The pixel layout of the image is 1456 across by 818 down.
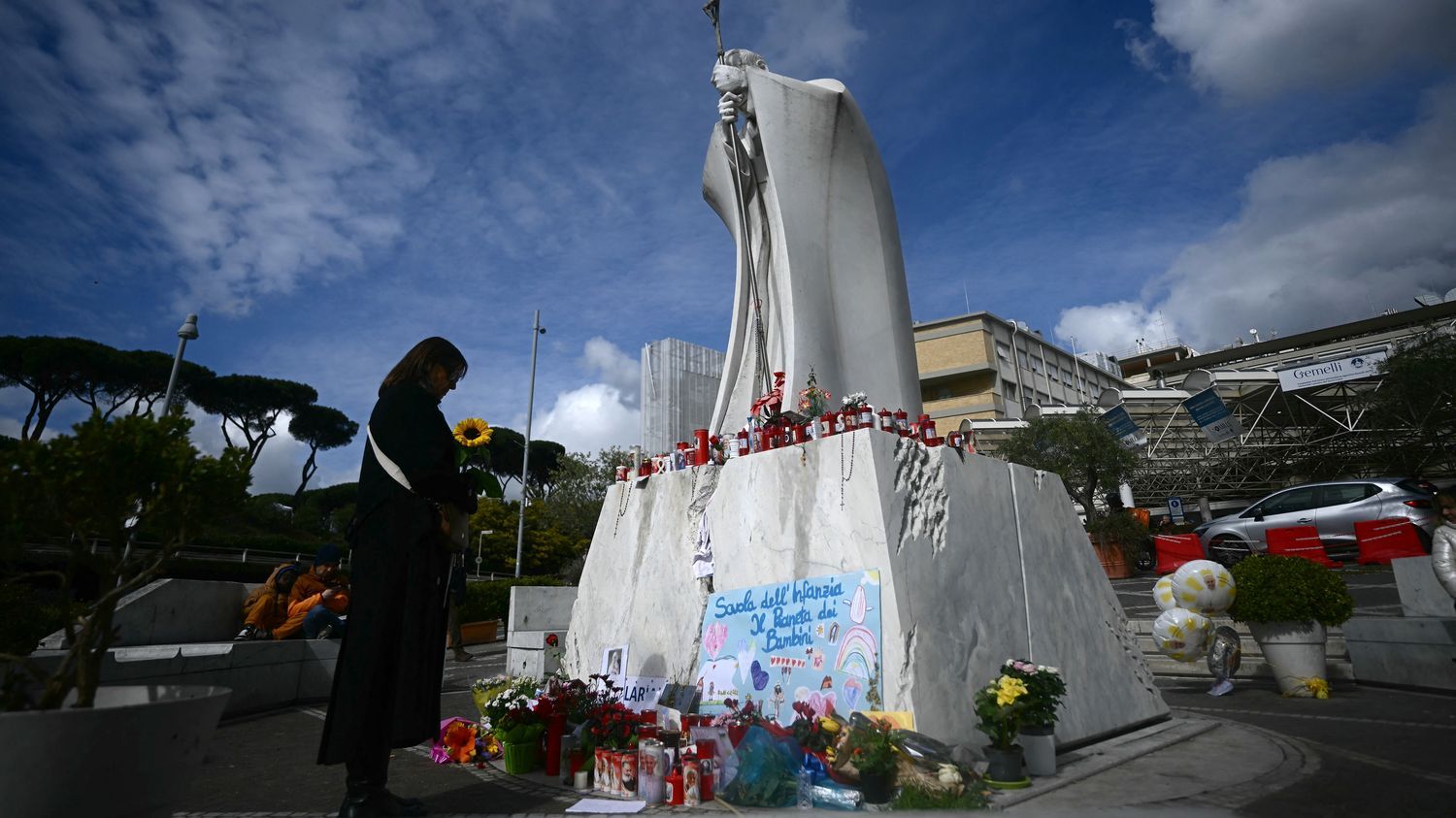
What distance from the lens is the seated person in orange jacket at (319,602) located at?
7957mm

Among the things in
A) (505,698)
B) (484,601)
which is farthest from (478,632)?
(505,698)

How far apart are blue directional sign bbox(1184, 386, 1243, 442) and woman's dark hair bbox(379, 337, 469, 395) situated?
29101mm

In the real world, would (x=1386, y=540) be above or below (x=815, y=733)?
above

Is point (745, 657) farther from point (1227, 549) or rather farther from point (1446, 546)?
point (1227, 549)

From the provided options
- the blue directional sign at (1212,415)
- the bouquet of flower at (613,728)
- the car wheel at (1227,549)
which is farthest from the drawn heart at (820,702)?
the blue directional sign at (1212,415)

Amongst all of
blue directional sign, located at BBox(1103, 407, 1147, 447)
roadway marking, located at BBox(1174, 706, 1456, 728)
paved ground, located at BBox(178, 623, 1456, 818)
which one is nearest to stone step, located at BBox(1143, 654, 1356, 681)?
roadway marking, located at BBox(1174, 706, 1456, 728)

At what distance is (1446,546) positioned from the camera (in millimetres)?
6055

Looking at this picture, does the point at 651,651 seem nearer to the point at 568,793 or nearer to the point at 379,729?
the point at 568,793

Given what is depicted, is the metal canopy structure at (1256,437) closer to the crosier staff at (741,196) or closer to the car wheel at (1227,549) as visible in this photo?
the car wheel at (1227,549)

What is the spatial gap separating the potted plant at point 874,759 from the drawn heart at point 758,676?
1.26m

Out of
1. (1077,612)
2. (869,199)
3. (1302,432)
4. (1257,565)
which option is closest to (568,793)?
(1077,612)

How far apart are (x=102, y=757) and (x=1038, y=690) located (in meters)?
4.37

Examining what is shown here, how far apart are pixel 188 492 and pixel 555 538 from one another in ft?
103

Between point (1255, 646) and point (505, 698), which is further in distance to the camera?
point (1255, 646)
